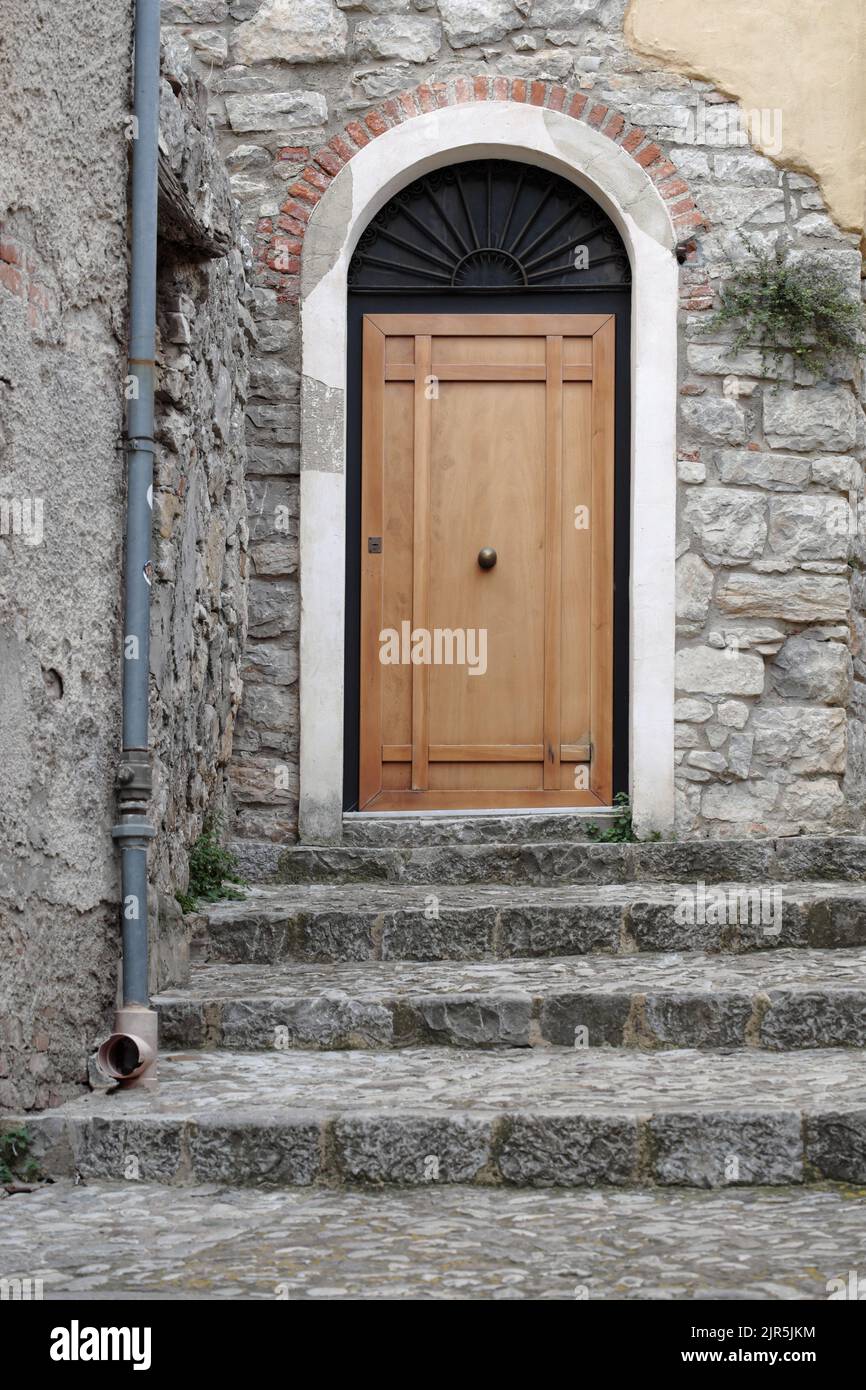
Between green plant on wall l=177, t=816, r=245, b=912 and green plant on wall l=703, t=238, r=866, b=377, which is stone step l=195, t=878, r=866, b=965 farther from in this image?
green plant on wall l=703, t=238, r=866, b=377

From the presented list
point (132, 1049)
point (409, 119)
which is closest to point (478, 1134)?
point (132, 1049)

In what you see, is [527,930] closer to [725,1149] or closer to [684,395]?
[725,1149]

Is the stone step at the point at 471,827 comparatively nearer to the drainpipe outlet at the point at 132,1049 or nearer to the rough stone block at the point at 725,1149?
the drainpipe outlet at the point at 132,1049

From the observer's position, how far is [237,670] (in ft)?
20.5

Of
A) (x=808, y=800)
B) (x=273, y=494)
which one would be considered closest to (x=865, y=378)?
(x=808, y=800)

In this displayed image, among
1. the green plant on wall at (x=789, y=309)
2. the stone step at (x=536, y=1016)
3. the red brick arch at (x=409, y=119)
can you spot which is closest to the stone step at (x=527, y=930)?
the stone step at (x=536, y=1016)

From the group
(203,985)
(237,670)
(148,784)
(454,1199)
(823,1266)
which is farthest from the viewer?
(237,670)

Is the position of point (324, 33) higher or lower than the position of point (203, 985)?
higher

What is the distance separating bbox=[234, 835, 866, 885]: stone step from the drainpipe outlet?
2.02 metres

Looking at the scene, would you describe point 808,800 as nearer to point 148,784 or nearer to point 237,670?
point 237,670

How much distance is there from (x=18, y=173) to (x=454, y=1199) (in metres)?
2.47

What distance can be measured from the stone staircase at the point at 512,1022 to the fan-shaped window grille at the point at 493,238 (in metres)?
2.34

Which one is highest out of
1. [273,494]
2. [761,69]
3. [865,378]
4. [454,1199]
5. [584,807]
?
[761,69]

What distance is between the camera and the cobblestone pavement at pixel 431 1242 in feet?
8.68
